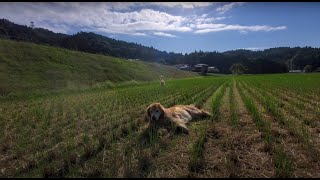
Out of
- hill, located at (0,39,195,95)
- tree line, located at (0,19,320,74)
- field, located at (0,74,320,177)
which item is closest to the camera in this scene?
field, located at (0,74,320,177)

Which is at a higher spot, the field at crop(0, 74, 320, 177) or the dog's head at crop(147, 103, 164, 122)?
the dog's head at crop(147, 103, 164, 122)

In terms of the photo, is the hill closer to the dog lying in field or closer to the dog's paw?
the dog lying in field

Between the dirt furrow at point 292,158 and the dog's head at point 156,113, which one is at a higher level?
the dog's head at point 156,113

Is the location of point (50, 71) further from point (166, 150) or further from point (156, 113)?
point (166, 150)

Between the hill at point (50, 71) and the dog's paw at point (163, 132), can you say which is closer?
the dog's paw at point (163, 132)

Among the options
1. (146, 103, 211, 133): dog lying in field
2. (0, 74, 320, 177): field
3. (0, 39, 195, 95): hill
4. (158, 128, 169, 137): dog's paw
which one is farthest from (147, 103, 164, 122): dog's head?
(0, 39, 195, 95): hill

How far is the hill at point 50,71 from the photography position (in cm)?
2794

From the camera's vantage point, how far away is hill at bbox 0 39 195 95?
27.9 metres

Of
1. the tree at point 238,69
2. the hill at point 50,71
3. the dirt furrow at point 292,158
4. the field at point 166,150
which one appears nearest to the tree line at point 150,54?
the tree at point 238,69

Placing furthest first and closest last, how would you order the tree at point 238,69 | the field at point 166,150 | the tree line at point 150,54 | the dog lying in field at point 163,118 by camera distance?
the tree at point 238,69, the tree line at point 150,54, the dog lying in field at point 163,118, the field at point 166,150

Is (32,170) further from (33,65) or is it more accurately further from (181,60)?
(181,60)

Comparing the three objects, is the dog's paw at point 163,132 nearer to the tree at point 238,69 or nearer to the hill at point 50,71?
the hill at point 50,71

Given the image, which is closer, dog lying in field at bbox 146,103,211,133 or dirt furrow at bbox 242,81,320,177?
dirt furrow at bbox 242,81,320,177

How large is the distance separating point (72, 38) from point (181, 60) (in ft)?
243
